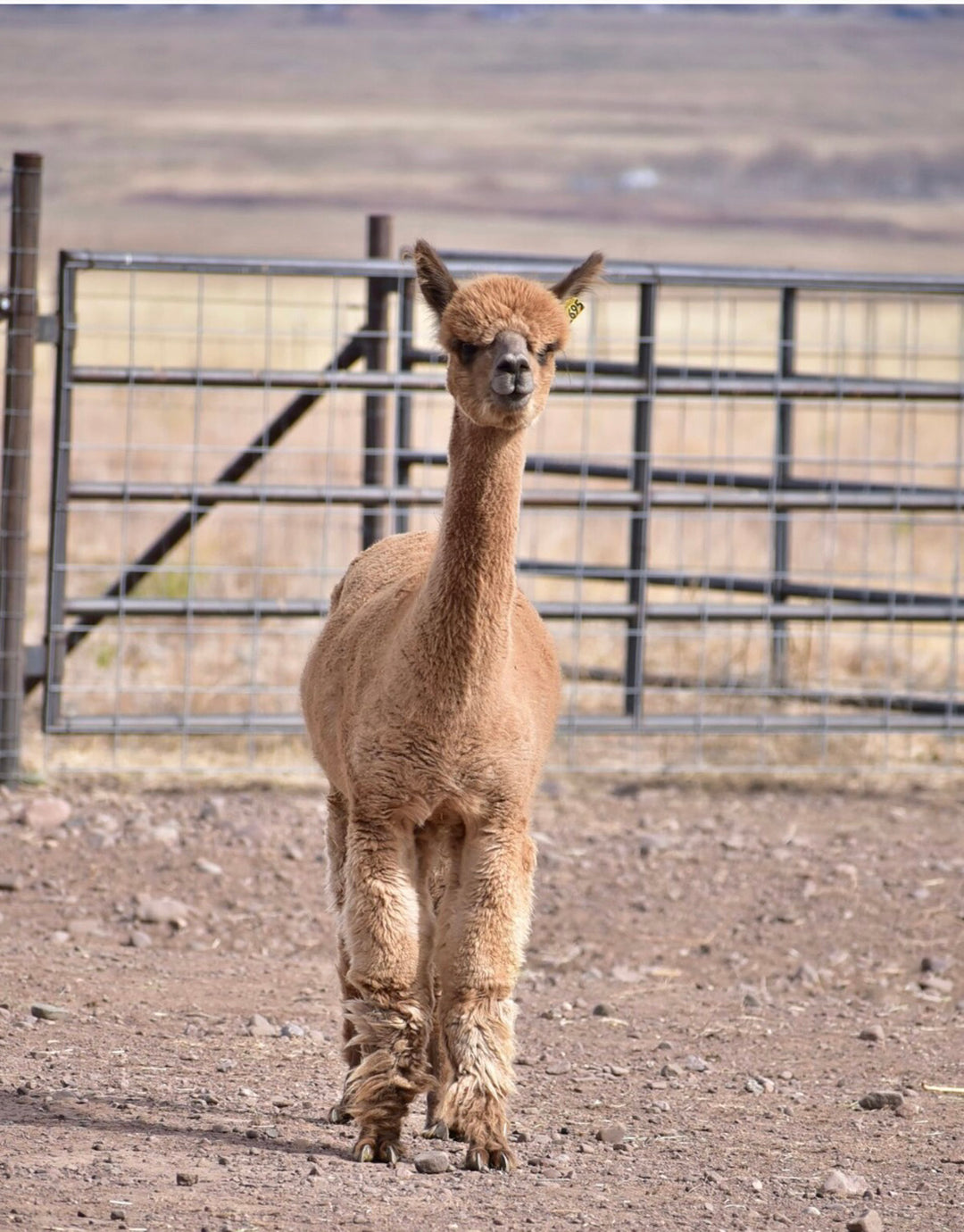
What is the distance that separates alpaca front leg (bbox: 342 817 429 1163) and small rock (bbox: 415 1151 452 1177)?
0.27ft

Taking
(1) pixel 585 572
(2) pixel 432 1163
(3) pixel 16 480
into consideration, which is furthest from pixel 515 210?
(2) pixel 432 1163

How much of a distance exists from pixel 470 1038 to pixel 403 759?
2.26 feet

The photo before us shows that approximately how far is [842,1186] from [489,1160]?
0.86 metres

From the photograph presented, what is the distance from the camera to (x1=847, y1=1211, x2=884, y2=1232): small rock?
4.20 m

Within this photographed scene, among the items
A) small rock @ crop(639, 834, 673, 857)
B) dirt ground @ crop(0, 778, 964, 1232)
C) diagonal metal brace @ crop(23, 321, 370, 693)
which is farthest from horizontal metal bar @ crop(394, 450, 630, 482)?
small rock @ crop(639, 834, 673, 857)

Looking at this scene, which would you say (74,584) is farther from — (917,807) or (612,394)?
(917,807)

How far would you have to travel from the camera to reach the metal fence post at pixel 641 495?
873 centimetres

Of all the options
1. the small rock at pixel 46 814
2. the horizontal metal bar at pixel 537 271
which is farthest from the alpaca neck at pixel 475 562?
the small rock at pixel 46 814

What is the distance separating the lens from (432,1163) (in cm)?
439

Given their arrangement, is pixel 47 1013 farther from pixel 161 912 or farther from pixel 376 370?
pixel 376 370

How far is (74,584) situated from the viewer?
12484 millimetres

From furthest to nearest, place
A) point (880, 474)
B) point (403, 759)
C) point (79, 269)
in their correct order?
1. point (880, 474)
2. point (79, 269)
3. point (403, 759)

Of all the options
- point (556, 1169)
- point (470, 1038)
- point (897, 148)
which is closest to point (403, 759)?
point (470, 1038)

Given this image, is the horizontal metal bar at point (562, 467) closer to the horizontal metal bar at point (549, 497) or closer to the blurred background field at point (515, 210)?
the horizontal metal bar at point (549, 497)
